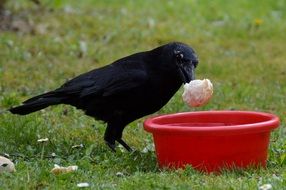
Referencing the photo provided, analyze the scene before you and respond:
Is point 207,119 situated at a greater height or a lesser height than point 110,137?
greater

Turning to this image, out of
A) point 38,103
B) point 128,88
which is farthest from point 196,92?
point 38,103

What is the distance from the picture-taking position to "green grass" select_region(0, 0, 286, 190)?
4.93m

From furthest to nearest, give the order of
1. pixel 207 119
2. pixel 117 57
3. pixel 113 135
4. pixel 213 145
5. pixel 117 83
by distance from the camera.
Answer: pixel 117 57 → pixel 113 135 → pixel 117 83 → pixel 207 119 → pixel 213 145

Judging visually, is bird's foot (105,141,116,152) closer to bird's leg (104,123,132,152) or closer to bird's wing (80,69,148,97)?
bird's leg (104,123,132,152)

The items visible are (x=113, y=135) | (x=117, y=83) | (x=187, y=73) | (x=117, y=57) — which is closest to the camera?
(x=187, y=73)

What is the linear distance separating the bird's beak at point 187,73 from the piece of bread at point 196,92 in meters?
0.09

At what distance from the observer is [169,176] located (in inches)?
192

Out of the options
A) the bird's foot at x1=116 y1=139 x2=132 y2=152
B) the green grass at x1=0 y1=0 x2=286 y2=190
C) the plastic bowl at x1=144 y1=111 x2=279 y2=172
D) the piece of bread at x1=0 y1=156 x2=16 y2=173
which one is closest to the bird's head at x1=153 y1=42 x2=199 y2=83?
the plastic bowl at x1=144 y1=111 x2=279 y2=172

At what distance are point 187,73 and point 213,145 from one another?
63 centimetres

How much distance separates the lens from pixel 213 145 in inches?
197

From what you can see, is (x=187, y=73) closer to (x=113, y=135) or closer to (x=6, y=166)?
(x=113, y=135)

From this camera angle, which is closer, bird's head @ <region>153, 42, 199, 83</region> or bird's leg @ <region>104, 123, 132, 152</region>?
bird's head @ <region>153, 42, 199, 83</region>

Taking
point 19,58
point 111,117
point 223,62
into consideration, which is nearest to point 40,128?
point 111,117

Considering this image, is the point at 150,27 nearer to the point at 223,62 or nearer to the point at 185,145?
the point at 223,62
